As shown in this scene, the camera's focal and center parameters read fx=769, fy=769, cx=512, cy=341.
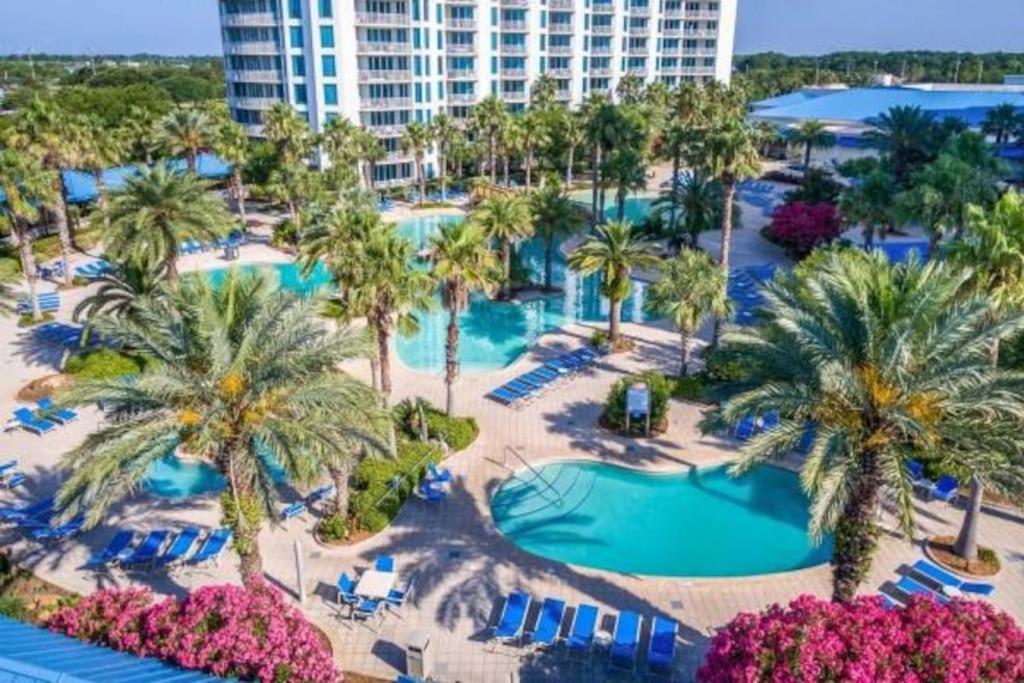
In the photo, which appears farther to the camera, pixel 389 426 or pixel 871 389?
pixel 389 426

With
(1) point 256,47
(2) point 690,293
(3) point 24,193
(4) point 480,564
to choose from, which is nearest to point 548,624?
(4) point 480,564

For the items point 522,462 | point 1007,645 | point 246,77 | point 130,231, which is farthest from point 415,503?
point 246,77

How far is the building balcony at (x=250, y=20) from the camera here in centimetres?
6756

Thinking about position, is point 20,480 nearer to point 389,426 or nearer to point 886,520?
point 389,426

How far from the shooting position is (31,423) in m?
27.8

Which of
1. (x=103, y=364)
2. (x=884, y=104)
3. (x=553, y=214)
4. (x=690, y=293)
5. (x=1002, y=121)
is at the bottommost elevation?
(x=103, y=364)

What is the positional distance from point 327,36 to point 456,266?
49004mm

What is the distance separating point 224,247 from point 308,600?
123 feet

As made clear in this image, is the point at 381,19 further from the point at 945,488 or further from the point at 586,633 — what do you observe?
the point at 586,633

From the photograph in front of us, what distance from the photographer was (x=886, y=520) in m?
22.4

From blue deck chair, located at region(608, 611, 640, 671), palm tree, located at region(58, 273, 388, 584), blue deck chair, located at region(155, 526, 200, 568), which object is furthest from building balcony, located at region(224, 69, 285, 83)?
blue deck chair, located at region(608, 611, 640, 671)

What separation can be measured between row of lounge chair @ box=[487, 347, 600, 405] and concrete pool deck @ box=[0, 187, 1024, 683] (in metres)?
1.08

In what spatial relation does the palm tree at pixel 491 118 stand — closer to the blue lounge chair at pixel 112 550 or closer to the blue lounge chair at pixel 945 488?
the blue lounge chair at pixel 945 488

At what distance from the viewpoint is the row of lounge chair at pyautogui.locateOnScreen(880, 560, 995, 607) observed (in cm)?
1869
